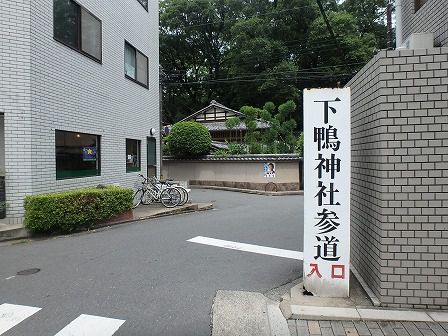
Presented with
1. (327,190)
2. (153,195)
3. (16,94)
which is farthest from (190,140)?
(327,190)

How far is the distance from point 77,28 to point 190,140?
14801 mm

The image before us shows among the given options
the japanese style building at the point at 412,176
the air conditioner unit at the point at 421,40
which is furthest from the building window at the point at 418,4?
the japanese style building at the point at 412,176

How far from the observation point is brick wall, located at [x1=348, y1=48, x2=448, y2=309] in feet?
13.7

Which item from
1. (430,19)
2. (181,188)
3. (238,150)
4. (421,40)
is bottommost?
(181,188)

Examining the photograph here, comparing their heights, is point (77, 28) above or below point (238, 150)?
above

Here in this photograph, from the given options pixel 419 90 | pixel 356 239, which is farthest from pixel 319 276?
pixel 419 90

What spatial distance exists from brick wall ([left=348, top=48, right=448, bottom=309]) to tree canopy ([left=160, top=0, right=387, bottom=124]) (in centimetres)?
3100

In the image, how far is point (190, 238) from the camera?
8.71 meters

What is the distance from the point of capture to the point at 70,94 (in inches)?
412

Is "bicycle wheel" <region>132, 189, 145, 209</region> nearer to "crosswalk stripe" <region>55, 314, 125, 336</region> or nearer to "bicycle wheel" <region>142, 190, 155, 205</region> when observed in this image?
"bicycle wheel" <region>142, 190, 155, 205</region>

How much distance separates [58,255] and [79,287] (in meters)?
2.12

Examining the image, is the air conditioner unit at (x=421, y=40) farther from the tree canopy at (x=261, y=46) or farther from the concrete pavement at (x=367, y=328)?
the tree canopy at (x=261, y=46)

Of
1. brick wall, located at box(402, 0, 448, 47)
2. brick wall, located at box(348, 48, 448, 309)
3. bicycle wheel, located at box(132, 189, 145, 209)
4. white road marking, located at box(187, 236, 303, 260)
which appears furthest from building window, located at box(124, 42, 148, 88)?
brick wall, located at box(348, 48, 448, 309)

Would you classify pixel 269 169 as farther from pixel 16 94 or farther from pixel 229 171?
pixel 16 94
